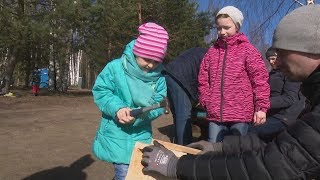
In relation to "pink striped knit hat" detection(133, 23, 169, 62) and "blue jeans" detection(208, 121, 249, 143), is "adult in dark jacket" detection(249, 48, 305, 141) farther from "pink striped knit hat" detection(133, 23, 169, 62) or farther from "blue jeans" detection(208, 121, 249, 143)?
"pink striped knit hat" detection(133, 23, 169, 62)

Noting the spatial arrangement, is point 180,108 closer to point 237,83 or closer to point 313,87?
point 237,83

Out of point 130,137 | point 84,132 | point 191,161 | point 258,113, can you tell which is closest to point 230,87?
point 258,113

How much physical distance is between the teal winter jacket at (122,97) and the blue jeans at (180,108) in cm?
104

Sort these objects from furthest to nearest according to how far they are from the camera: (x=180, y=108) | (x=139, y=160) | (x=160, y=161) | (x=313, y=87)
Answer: (x=180, y=108) < (x=139, y=160) < (x=160, y=161) < (x=313, y=87)

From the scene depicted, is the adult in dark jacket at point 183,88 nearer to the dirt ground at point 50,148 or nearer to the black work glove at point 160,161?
the dirt ground at point 50,148

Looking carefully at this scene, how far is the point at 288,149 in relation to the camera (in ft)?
6.02

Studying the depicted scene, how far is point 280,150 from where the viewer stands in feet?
6.10

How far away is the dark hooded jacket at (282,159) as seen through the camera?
1.80m

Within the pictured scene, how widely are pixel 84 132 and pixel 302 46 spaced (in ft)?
27.7

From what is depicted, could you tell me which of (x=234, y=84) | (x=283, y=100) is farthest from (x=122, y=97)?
(x=283, y=100)

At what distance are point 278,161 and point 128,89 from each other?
1919mm

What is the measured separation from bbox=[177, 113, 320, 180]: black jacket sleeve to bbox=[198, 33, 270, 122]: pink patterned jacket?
2301mm

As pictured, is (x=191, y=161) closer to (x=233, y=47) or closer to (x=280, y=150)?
(x=280, y=150)

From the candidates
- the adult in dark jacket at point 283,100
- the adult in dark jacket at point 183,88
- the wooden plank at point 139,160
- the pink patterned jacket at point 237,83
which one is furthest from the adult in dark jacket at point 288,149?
the adult in dark jacket at point 283,100
